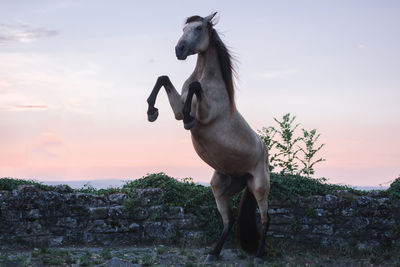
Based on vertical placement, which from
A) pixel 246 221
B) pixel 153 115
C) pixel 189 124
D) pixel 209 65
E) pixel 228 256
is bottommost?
pixel 228 256

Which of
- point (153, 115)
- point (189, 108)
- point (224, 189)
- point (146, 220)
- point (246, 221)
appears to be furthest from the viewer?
point (146, 220)

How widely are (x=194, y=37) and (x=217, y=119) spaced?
1.12m

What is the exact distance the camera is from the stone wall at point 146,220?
8.27 meters

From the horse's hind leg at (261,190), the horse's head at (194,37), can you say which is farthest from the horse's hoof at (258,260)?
the horse's head at (194,37)

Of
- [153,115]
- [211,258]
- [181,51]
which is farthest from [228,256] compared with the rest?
[181,51]

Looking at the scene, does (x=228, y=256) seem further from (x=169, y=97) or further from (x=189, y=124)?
(x=169, y=97)

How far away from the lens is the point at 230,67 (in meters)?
6.59

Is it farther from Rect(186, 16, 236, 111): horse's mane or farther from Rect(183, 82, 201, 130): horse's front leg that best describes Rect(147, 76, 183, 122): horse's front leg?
Rect(186, 16, 236, 111): horse's mane

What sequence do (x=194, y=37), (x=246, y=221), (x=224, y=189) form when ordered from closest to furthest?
(x=194, y=37)
(x=224, y=189)
(x=246, y=221)

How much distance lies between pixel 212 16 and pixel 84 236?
4578 mm

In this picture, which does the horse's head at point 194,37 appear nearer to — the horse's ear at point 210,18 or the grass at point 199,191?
the horse's ear at point 210,18

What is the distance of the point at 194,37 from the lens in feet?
20.0

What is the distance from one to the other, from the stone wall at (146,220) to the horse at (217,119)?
5.91ft

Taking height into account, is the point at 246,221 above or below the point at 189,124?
below
